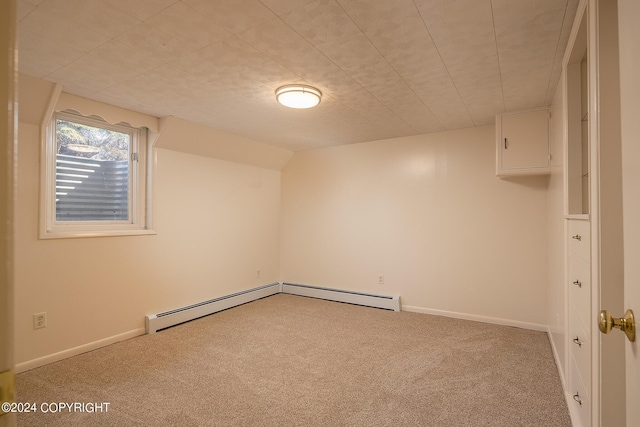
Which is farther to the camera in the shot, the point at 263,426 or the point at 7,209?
the point at 263,426

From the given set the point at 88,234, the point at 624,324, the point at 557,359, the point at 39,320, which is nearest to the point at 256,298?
the point at 88,234

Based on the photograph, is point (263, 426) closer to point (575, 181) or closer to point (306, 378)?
point (306, 378)

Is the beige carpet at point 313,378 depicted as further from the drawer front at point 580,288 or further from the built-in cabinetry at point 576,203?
the drawer front at point 580,288

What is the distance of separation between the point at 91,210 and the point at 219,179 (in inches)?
56.9

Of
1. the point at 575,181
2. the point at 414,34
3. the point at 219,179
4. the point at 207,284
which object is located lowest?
the point at 207,284

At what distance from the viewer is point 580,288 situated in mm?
1627

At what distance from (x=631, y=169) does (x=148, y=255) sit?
11.8 feet

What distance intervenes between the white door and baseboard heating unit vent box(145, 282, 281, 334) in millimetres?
3536

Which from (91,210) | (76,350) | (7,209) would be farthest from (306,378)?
(91,210)

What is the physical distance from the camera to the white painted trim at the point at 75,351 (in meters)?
2.44

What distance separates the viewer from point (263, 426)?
1801 millimetres

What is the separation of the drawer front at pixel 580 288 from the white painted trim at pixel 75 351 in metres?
3.52

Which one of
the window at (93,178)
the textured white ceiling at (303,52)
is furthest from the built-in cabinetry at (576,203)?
the window at (93,178)

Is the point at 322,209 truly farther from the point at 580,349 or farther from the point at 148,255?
the point at 580,349
